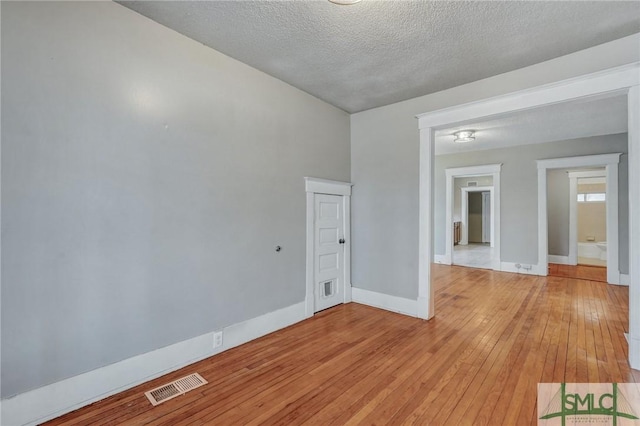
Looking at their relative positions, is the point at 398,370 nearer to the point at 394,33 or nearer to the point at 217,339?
the point at 217,339

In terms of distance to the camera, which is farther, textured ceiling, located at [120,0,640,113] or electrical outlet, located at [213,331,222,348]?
electrical outlet, located at [213,331,222,348]

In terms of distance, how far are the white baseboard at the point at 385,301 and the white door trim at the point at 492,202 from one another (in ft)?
12.9

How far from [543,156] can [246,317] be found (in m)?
6.83

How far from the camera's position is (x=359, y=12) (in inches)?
88.4

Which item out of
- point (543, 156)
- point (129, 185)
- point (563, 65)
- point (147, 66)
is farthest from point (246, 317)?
point (543, 156)

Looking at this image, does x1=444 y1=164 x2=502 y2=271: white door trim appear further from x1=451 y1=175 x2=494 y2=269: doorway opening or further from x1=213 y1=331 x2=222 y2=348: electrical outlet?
x1=213 y1=331 x2=222 y2=348: electrical outlet

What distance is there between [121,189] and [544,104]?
4.10 metres

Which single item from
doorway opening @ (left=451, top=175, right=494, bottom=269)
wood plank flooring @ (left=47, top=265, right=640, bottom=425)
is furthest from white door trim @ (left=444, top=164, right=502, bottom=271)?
wood plank flooring @ (left=47, top=265, right=640, bottom=425)

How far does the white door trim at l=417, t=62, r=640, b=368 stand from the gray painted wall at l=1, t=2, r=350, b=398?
1.99 metres

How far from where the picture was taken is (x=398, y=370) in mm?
2525

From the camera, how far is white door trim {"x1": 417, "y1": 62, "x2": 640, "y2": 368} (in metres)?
2.53

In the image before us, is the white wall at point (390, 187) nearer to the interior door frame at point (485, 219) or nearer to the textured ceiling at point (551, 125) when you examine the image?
the textured ceiling at point (551, 125)

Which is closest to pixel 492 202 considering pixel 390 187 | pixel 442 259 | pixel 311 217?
pixel 442 259

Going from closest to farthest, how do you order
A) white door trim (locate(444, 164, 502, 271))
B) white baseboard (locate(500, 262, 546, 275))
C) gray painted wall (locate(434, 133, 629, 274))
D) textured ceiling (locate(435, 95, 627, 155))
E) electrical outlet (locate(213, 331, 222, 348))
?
1. electrical outlet (locate(213, 331, 222, 348))
2. textured ceiling (locate(435, 95, 627, 155))
3. gray painted wall (locate(434, 133, 629, 274))
4. white baseboard (locate(500, 262, 546, 275))
5. white door trim (locate(444, 164, 502, 271))
